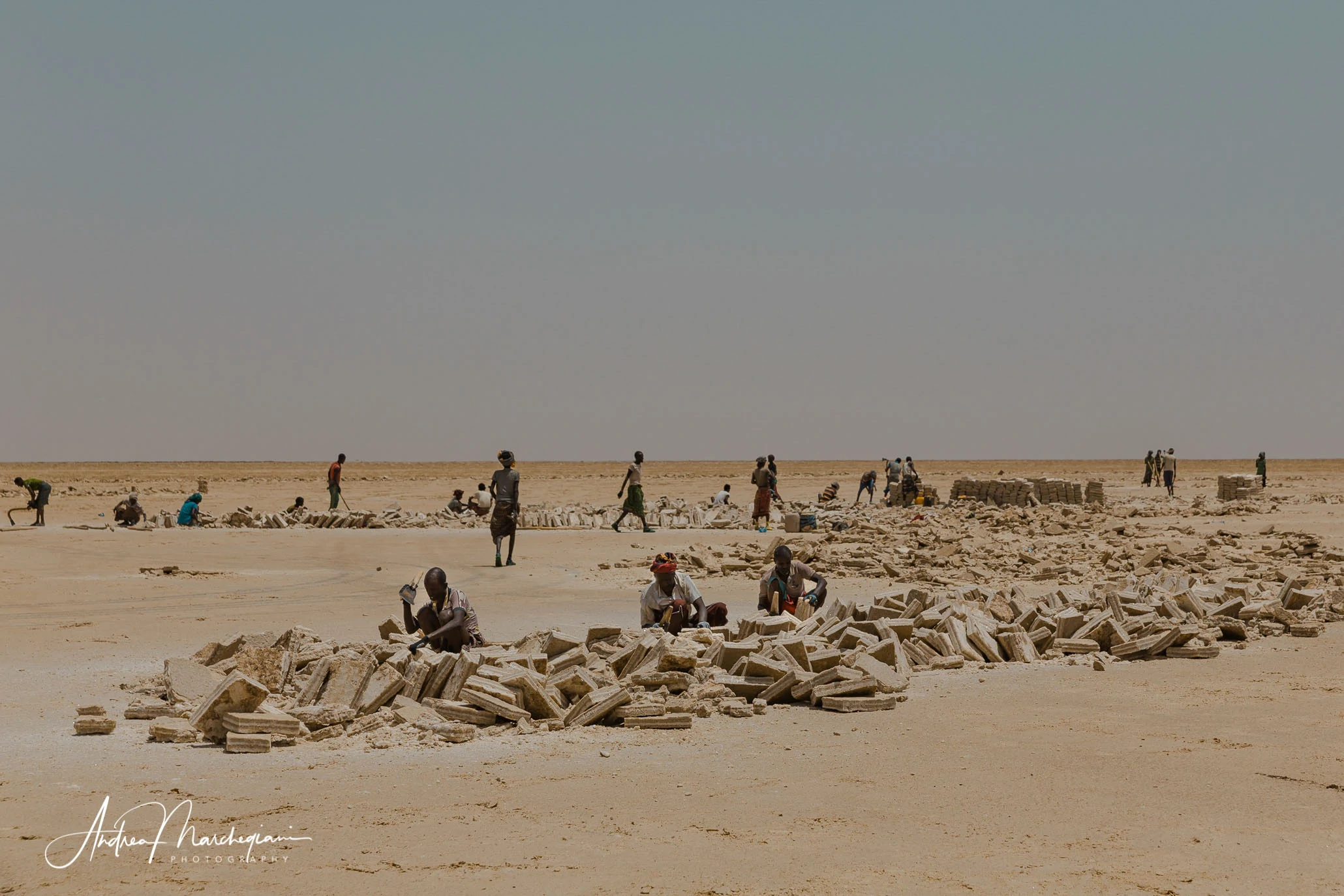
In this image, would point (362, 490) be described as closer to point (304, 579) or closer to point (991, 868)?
point (304, 579)

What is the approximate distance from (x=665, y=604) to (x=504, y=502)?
763cm

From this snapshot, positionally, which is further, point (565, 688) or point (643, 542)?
point (643, 542)

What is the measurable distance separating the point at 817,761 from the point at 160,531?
73.7ft

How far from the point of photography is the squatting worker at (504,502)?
Result: 18.3 m

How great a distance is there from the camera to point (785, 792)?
6.87 metres

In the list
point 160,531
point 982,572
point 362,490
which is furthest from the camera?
point 362,490

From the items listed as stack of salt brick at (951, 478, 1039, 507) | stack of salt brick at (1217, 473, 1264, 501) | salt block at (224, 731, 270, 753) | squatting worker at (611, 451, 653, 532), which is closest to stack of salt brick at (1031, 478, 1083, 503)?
stack of salt brick at (951, 478, 1039, 507)

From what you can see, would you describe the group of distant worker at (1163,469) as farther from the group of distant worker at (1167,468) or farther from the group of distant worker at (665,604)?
the group of distant worker at (665,604)

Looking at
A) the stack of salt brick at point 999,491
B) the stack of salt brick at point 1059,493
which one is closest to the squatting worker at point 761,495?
the stack of salt brick at point 999,491

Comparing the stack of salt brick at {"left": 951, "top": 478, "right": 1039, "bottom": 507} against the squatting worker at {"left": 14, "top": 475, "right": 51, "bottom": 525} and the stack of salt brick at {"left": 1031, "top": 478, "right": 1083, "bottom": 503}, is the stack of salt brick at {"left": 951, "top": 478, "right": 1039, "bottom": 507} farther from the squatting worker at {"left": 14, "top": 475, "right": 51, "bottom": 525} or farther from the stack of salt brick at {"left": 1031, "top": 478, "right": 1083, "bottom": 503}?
the squatting worker at {"left": 14, "top": 475, "right": 51, "bottom": 525}

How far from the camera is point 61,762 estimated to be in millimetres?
7535

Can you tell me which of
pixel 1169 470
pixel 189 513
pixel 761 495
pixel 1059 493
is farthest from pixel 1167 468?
pixel 189 513

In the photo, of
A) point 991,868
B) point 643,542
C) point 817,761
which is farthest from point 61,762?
point 643,542

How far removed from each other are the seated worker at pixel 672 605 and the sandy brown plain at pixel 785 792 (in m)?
2.37
